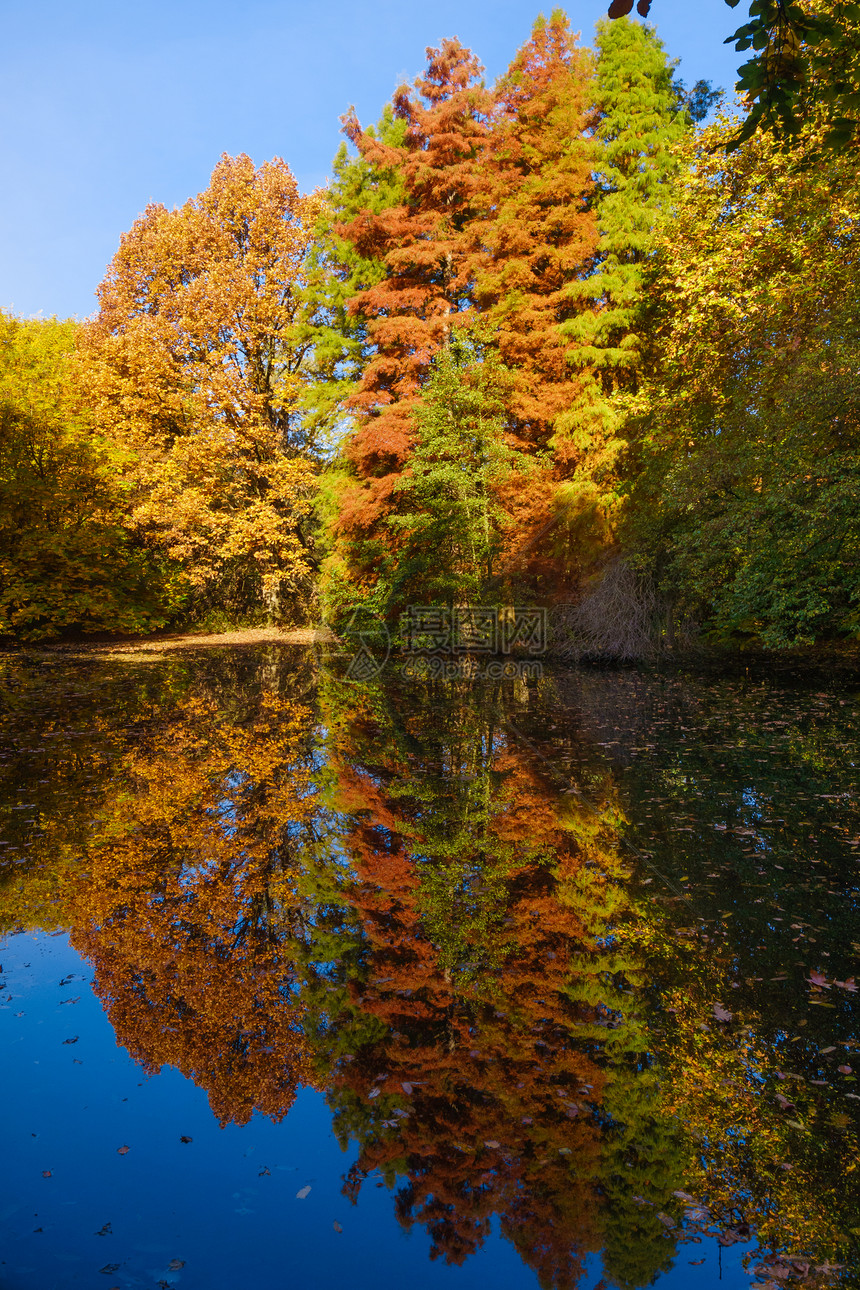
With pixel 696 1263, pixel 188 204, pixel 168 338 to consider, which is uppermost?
pixel 188 204

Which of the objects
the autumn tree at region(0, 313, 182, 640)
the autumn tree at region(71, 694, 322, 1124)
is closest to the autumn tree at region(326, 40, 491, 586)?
the autumn tree at region(0, 313, 182, 640)

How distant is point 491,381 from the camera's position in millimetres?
19078

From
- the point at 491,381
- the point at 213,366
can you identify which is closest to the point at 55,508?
the point at 213,366

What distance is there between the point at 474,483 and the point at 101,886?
14434mm

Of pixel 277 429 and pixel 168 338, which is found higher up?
pixel 168 338

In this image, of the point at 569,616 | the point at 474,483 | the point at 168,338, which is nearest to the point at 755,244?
the point at 474,483

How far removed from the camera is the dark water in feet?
8.67

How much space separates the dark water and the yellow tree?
62.1 feet

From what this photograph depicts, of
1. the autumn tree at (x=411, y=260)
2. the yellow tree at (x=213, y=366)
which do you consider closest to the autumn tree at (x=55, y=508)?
the yellow tree at (x=213, y=366)

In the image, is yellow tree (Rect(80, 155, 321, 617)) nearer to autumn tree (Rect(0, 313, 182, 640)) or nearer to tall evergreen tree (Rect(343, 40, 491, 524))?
autumn tree (Rect(0, 313, 182, 640))

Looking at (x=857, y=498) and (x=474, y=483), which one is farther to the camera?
(x=474, y=483)

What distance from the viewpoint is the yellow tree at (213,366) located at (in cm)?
2483

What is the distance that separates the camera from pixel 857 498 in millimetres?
12547

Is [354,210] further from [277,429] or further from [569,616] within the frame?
[569,616]
